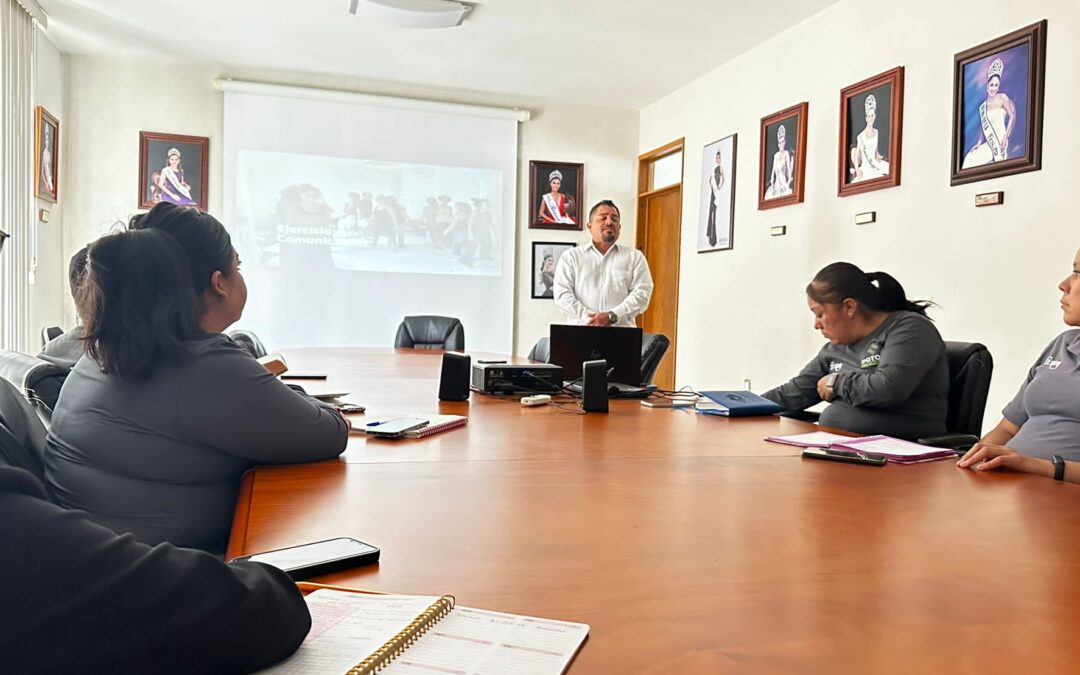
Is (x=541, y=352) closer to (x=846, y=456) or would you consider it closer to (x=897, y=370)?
(x=897, y=370)

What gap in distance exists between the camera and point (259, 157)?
258 inches

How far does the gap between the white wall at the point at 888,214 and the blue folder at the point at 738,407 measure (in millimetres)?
1750

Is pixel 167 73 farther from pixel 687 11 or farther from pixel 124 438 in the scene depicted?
pixel 124 438

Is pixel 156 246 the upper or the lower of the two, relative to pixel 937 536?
upper

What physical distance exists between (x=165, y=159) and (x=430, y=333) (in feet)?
8.85

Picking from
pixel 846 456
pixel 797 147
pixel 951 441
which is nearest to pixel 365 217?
pixel 797 147

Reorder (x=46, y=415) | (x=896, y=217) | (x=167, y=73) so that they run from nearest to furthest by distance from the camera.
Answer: (x=46, y=415) → (x=896, y=217) → (x=167, y=73)

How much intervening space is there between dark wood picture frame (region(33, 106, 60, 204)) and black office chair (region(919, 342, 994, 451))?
227 inches

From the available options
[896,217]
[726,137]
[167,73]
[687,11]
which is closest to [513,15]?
[687,11]

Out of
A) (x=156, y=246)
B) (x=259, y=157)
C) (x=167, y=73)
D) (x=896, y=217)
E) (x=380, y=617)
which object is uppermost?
(x=167, y=73)

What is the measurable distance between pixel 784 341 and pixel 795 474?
3.88 m

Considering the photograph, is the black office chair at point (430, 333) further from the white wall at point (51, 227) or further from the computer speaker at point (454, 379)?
the computer speaker at point (454, 379)

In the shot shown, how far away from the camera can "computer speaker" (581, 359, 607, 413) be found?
7.68 feet

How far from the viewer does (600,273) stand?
5.28 meters
